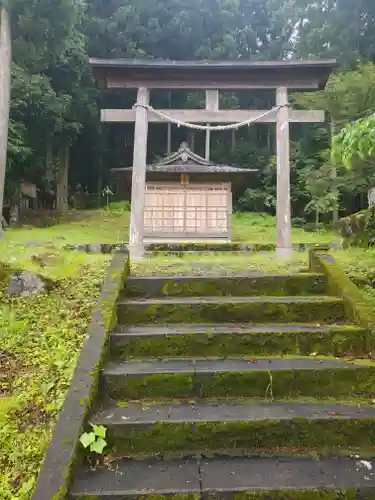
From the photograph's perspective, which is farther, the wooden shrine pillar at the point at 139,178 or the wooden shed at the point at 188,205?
the wooden shed at the point at 188,205

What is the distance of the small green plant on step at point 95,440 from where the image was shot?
237 cm

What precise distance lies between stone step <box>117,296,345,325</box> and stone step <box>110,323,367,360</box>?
35 centimetres

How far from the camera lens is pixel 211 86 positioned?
9859 mm

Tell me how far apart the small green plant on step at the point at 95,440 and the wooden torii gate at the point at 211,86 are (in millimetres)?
6930

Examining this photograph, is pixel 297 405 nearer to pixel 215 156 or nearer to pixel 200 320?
pixel 200 320

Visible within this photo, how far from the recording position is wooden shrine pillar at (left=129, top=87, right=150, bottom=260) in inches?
365

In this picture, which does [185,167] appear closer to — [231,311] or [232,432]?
[231,311]

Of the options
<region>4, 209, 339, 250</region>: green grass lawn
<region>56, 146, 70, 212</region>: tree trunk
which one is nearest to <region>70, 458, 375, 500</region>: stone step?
<region>4, 209, 339, 250</region>: green grass lawn

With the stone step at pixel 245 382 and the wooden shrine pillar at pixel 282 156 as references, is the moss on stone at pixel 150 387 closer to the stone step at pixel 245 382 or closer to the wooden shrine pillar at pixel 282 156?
the stone step at pixel 245 382

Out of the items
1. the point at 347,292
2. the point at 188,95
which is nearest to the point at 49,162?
the point at 188,95

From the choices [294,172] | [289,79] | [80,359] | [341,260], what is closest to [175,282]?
[80,359]

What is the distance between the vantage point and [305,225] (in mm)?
20469

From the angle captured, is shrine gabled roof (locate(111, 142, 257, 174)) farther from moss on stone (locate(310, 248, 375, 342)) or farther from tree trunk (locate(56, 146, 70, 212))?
tree trunk (locate(56, 146, 70, 212))

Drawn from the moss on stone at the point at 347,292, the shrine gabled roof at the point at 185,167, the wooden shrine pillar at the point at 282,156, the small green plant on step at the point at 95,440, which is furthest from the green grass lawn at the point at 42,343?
the shrine gabled roof at the point at 185,167
